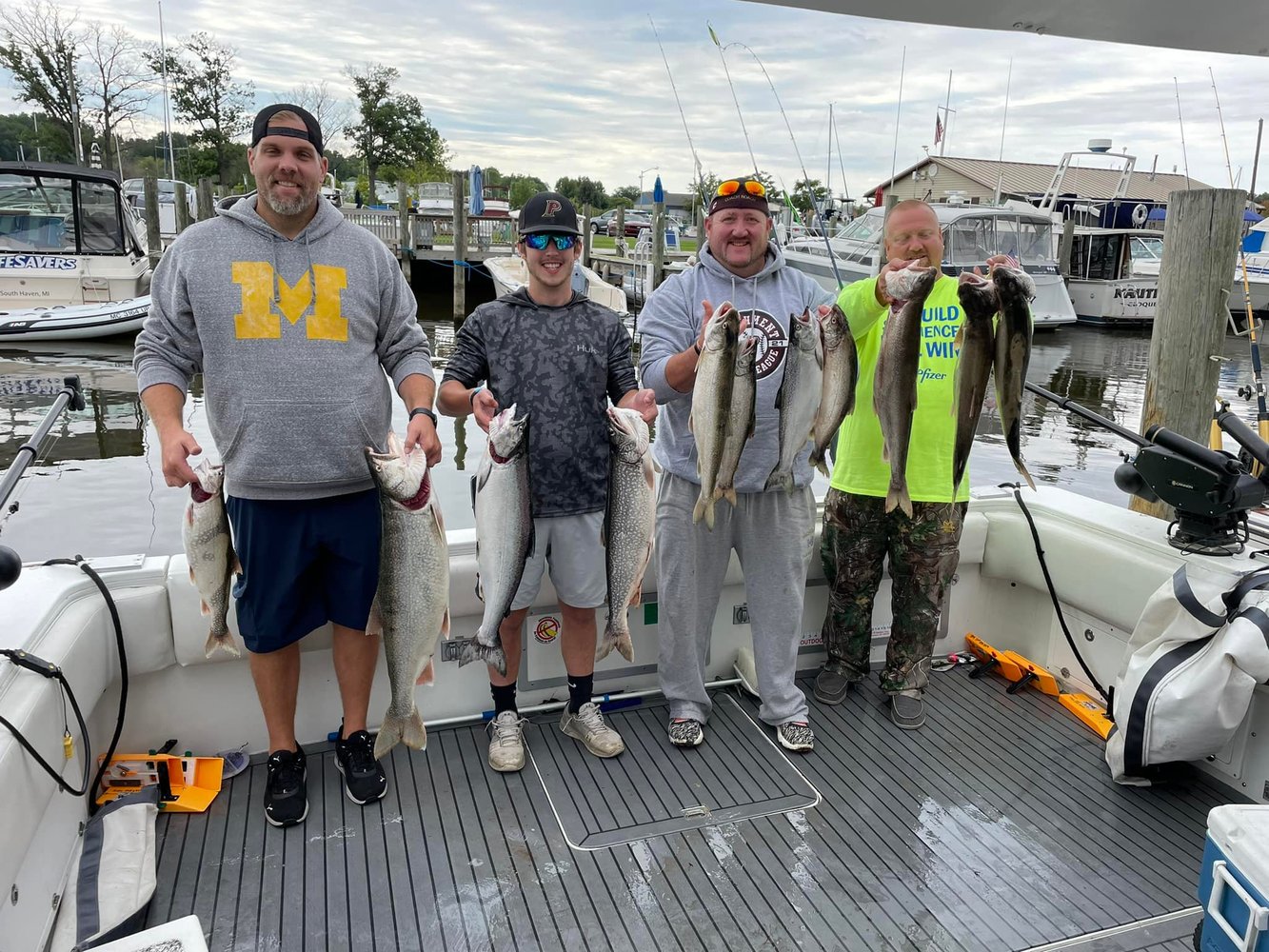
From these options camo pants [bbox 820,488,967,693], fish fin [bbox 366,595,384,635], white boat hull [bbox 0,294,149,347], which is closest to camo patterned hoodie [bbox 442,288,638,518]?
fish fin [bbox 366,595,384,635]

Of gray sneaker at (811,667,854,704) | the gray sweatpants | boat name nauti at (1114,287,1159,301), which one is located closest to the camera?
the gray sweatpants

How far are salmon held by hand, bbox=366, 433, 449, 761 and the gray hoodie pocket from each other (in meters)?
0.15

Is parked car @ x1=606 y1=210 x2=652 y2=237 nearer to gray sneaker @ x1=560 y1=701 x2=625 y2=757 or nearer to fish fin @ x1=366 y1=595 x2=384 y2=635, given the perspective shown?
gray sneaker @ x1=560 y1=701 x2=625 y2=757

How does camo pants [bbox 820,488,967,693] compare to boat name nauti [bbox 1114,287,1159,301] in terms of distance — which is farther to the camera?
boat name nauti [bbox 1114,287,1159,301]

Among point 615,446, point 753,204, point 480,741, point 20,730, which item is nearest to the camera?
point 20,730

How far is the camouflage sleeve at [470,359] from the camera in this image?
10.1 feet

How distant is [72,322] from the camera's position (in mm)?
14953

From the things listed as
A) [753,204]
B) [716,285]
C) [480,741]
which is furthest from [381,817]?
[753,204]

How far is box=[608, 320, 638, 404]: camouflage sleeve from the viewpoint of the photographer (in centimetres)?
317

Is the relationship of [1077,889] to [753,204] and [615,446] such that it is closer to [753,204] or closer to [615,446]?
[615,446]

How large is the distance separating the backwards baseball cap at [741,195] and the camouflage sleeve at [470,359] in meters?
1.02

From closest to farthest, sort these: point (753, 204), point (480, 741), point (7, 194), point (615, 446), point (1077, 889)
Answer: point (1077, 889), point (615, 446), point (753, 204), point (480, 741), point (7, 194)

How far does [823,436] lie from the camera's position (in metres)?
A: 2.97

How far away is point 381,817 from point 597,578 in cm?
114
